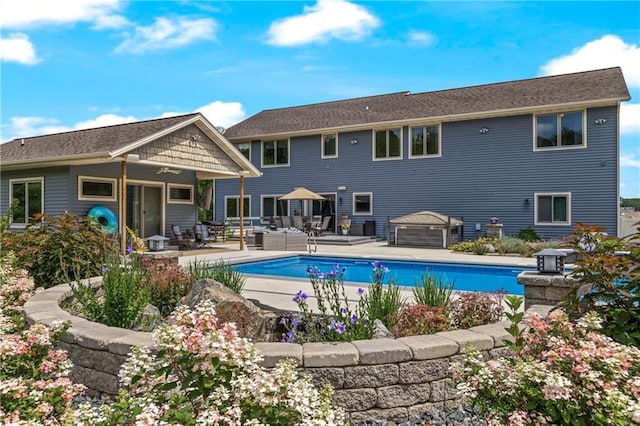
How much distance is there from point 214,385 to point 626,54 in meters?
19.4

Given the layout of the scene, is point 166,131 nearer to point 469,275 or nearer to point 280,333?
point 469,275

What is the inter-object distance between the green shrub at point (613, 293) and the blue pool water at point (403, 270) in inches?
222

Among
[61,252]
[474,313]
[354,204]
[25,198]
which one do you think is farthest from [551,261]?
[354,204]

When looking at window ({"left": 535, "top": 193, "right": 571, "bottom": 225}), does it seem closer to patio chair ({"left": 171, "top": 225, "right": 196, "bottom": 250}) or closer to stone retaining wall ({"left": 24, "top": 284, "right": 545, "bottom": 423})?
patio chair ({"left": 171, "top": 225, "right": 196, "bottom": 250})

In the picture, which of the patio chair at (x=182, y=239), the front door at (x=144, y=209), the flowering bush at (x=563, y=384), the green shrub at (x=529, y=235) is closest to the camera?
the flowering bush at (x=563, y=384)

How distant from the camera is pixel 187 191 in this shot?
15.8 m

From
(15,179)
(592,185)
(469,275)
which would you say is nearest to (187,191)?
(15,179)

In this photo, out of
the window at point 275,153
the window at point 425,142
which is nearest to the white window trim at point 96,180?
the window at point 275,153

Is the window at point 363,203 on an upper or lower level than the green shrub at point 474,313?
upper

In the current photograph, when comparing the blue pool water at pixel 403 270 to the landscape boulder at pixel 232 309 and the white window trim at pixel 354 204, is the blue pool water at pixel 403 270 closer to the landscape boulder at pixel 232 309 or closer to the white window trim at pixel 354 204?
the landscape boulder at pixel 232 309

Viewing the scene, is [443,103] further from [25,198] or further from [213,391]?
[213,391]

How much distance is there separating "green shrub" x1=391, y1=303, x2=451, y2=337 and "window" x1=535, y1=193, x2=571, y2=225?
14.4m

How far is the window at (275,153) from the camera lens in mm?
21750

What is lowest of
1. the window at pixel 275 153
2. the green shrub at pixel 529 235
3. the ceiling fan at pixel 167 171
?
the green shrub at pixel 529 235
